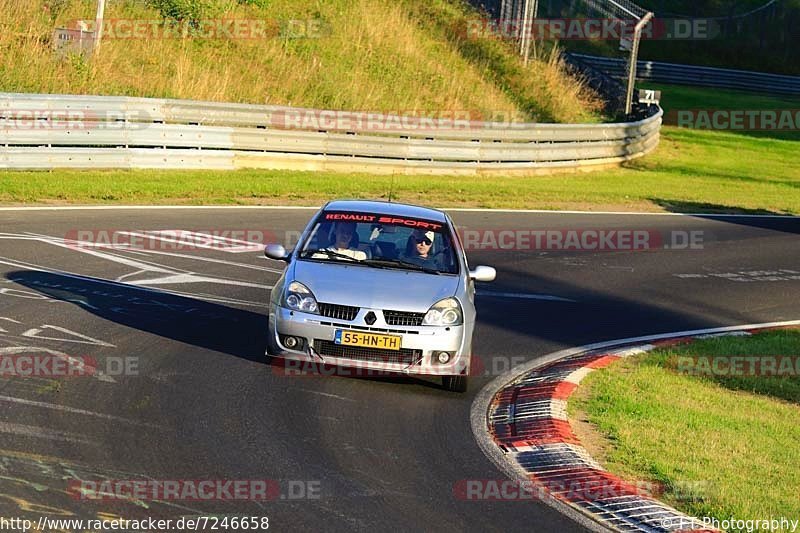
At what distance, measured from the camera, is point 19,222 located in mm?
17375

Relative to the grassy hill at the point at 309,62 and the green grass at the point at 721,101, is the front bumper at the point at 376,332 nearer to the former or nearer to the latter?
the grassy hill at the point at 309,62

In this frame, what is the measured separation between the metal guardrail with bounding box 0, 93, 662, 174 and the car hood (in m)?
12.9

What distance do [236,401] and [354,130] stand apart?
17699 mm

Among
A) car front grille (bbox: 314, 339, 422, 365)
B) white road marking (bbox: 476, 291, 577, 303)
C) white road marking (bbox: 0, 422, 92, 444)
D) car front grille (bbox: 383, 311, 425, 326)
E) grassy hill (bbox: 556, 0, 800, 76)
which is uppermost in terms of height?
grassy hill (bbox: 556, 0, 800, 76)

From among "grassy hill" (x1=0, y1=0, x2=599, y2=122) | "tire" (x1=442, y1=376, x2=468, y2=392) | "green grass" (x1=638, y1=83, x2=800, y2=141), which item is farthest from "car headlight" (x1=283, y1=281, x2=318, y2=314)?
"green grass" (x1=638, y1=83, x2=800, y2=141)

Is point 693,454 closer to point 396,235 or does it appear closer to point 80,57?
point 396,235

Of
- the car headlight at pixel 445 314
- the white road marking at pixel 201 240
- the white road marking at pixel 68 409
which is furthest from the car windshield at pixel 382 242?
the white road marking at pixel 201 240

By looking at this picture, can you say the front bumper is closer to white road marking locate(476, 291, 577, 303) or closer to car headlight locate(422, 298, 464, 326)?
car headlight locate(422, 298, 464, 326)

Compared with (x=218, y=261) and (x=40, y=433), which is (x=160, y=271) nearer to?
(x=218, y=261)

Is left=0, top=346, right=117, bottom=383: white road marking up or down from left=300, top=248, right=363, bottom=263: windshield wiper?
down

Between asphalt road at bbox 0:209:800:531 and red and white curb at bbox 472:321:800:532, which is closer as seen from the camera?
asphalt road at bbox 0:209:800:531

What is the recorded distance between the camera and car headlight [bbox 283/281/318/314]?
9.99m

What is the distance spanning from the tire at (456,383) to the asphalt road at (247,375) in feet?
0.40

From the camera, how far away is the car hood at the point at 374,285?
32.6 feet
